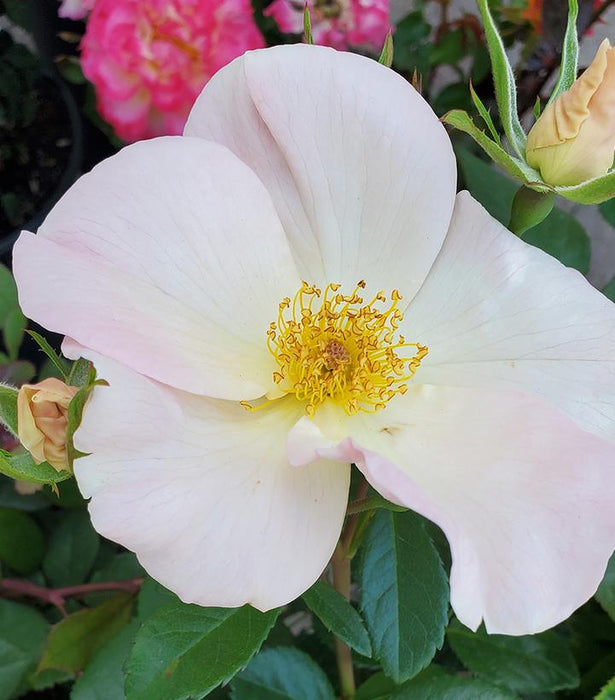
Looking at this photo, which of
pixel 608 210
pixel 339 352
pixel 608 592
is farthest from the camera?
pixel 608 210

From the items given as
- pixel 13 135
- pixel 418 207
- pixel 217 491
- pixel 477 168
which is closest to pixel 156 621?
pixel 217 491

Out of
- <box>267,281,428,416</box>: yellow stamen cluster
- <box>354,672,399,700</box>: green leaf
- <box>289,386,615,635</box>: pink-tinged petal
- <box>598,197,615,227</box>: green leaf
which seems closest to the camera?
<box>289,386,615,635</box>: pink-tinged petal

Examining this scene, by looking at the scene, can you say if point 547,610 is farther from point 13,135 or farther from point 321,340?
point 13,135

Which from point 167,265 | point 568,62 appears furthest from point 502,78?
point 167,265

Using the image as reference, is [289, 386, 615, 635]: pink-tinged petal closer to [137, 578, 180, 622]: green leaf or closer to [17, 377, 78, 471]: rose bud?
[17, 377, 78, 471]: rose bud

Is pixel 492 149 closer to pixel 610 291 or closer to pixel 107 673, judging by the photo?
pixel 610 291

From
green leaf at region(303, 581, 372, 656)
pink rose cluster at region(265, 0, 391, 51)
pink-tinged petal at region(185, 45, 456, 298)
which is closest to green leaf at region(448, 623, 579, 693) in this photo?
green leaf at region(303, 581, 372, 656)
